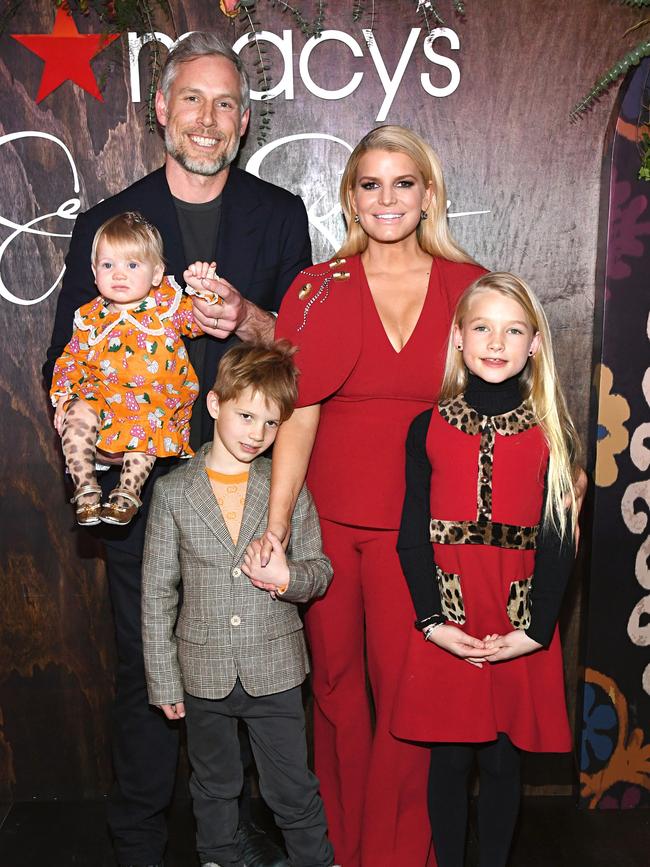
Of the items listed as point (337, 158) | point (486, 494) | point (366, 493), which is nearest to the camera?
point (486, 494)

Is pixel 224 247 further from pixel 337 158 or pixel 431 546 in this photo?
pixel 431 546

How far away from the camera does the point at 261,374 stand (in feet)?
8.30

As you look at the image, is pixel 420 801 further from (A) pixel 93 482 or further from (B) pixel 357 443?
(A) pixel 93 482

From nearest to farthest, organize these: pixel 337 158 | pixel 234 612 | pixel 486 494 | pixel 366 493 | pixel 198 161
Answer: pixel 486 494
pixel 234 612
pixel 366 493
pixel 198 161
pixel 337 158

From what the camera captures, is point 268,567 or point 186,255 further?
point 186,255

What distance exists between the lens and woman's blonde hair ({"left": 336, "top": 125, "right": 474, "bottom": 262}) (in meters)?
2.63

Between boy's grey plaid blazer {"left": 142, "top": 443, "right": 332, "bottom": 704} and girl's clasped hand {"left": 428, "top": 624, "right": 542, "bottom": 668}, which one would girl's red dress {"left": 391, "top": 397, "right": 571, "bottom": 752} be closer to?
girl's clasped hand {"left": 428, "top": 624, "right": 542, "bottom": 668}

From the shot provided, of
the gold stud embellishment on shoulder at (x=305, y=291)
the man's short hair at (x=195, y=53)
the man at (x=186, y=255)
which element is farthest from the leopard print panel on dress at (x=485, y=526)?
the man's short hair at (x=195, y=53)

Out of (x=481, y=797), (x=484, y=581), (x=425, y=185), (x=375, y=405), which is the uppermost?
(x=425, y=185)

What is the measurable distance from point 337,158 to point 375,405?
0.93 m

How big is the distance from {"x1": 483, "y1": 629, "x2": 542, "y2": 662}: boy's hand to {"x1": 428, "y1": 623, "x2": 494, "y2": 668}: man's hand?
10mm

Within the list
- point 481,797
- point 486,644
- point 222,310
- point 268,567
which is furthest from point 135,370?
point 481,797

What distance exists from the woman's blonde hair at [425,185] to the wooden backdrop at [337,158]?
46 centimetres

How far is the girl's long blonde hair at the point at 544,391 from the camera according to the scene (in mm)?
2459
